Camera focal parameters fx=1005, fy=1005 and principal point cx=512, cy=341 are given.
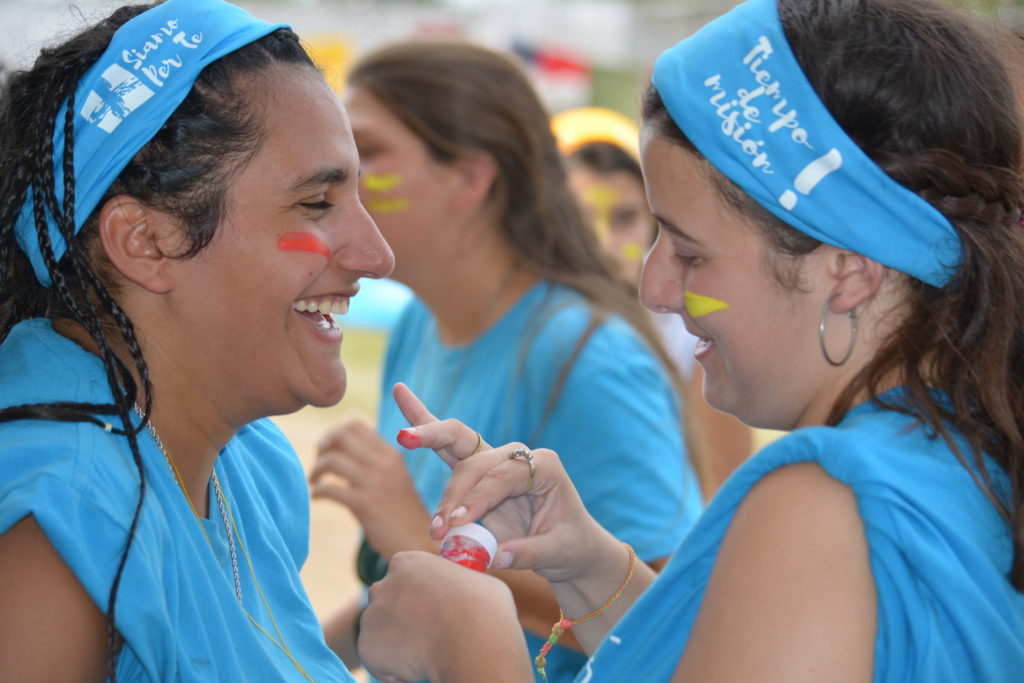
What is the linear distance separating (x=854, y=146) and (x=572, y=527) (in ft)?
2.52

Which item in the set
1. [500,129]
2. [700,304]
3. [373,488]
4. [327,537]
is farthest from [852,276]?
[327,537]

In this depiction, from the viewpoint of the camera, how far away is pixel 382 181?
3012 mm

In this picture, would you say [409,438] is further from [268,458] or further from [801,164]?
[801,164]

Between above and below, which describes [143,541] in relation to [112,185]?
below

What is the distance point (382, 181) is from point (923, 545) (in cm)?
212

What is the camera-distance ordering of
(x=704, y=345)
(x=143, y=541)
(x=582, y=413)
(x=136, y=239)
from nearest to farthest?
(x=143, y=541)
(x=136, y=239)
(x=704, y=345)
(x=582, y=413)

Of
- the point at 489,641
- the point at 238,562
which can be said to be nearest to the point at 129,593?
the point at 238,562

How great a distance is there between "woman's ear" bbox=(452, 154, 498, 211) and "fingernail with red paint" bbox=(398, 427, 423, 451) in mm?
1645

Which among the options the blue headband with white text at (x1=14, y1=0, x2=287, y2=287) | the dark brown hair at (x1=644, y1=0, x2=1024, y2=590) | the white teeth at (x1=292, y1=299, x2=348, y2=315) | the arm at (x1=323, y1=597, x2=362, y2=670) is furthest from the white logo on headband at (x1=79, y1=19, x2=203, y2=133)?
the arm at (x1=323, y1=597, x2=362, y2=670)

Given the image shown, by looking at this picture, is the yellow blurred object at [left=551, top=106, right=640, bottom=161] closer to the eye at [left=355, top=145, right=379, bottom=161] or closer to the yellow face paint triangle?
the eye at [left=355, top=145, right=379, bottom=161]

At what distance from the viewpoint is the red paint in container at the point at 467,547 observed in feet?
4.69

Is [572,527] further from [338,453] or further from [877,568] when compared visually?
[338,453]

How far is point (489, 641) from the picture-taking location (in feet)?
4.82

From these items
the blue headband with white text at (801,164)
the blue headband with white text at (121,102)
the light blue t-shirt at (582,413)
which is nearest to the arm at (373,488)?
the light blue t-shirt at (582,413)
